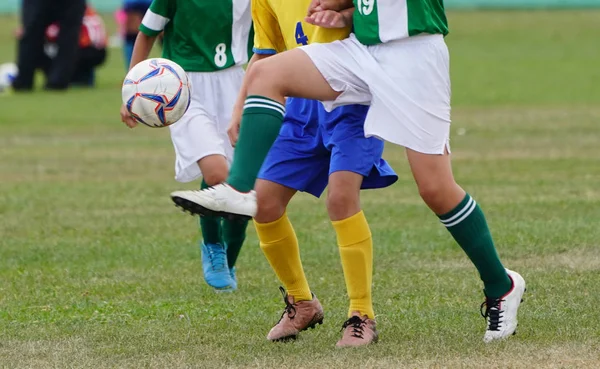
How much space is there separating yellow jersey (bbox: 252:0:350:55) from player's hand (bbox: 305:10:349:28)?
12cm

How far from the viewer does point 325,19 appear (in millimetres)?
5324

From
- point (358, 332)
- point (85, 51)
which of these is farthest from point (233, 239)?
point (85, 51)

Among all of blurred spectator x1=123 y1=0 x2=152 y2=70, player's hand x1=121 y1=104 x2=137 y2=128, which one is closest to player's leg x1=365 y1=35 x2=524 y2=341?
player's hand x1=121 y1=104 x2=137 y2=128

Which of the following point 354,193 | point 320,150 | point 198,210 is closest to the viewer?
point 198,210

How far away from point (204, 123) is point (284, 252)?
172 centimetres

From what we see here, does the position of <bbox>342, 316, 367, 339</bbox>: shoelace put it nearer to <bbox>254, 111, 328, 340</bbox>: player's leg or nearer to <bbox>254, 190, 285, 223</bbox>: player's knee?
<bbox>254, 111, 328, 340</bbox>: player's leg

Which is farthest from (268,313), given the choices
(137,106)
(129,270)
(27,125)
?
(27,125)

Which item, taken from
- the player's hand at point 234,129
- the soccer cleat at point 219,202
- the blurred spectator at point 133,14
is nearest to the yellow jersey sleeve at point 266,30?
the player's hand at point 234,129

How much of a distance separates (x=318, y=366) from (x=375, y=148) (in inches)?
40.5

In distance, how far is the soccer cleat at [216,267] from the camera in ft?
23.6

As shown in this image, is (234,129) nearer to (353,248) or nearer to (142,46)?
(353,248)

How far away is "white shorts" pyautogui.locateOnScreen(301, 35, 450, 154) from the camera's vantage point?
5176 millimetres

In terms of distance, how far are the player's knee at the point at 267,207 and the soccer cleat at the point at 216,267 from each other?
4.87ft

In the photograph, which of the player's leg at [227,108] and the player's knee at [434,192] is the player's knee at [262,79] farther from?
the player's leg at [227,108]
